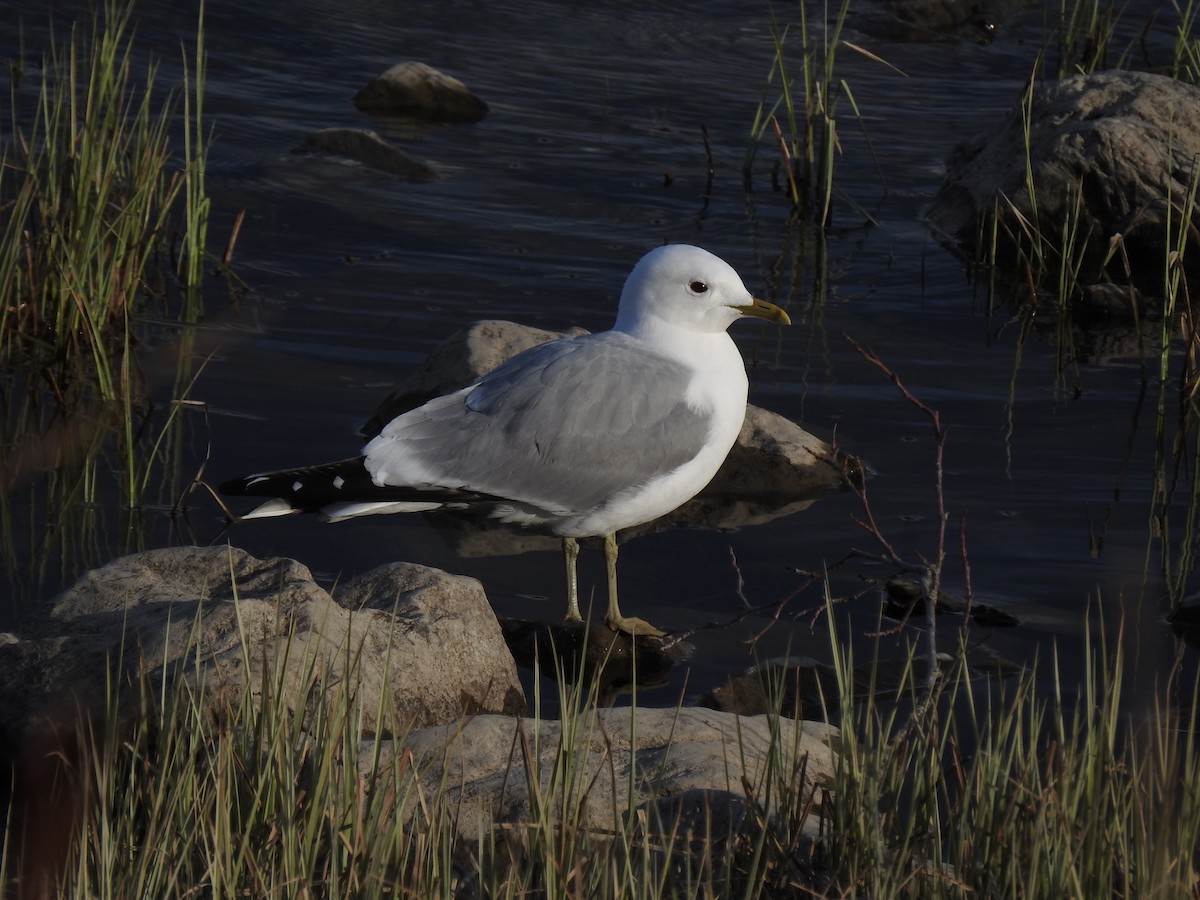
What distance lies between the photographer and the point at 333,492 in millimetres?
4605

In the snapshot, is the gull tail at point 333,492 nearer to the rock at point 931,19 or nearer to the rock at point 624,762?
the rock at point 624,762

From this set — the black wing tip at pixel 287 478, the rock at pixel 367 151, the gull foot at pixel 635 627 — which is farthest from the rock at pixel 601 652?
the rock at pixel 367 151

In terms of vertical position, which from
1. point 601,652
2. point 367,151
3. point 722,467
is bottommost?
point 601,652

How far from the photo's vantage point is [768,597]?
4914mm

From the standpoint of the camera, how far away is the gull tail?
4617 mm

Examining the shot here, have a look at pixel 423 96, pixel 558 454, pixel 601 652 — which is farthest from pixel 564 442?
pixel 423 96

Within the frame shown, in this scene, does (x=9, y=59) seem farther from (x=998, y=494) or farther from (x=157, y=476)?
(x=998, y=494)

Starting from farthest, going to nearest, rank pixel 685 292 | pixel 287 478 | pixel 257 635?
pixel 685 292 → pixel 287 478 → pixel 257 635

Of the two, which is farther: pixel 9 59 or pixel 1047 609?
pixel 9 59

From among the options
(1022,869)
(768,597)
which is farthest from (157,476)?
(1022,869)

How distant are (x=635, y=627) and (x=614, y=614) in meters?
0.11

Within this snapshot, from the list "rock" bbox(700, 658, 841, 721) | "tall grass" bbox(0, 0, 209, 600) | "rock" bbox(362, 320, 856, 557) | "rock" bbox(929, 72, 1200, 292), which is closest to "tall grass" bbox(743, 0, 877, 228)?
"rock" bbox(929, 72, 1200, 292)

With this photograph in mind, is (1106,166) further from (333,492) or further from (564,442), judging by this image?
(333,492)

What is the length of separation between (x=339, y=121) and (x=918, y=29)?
221 inches
